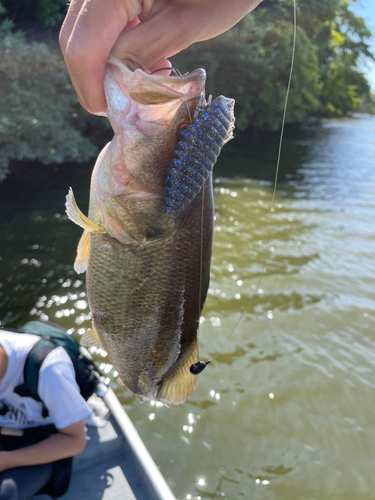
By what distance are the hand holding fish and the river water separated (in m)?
3.88

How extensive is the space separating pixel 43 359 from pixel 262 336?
3.93 meters

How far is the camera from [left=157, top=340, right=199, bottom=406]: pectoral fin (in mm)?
1475

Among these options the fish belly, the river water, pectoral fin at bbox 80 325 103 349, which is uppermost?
the fish belly

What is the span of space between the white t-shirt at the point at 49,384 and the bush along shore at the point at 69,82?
26.0 feet

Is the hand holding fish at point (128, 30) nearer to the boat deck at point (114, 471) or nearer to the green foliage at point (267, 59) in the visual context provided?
the boat deck at point (114, 471)

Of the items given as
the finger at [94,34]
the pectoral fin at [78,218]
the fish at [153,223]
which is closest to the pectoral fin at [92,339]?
the fish at [153,223]

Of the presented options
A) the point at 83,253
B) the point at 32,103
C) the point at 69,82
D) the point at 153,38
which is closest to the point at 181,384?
the point at 83,253

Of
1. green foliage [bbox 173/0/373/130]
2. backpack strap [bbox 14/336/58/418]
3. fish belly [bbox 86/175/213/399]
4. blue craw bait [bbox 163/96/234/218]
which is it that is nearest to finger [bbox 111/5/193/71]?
blue craw bait [bbox 163/96/234/218]

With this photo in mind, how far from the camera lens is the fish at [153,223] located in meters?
1.11

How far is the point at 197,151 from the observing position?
113 cm

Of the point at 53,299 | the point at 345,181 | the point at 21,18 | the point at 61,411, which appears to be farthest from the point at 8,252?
the point at 345,181

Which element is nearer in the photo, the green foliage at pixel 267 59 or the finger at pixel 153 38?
the finger at pixel 153 38

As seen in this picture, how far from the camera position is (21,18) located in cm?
1093

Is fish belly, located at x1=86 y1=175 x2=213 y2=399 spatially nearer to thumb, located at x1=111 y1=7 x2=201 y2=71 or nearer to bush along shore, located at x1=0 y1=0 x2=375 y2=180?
thumb, located at x1=111 y1=7 x2=201 y2=71
